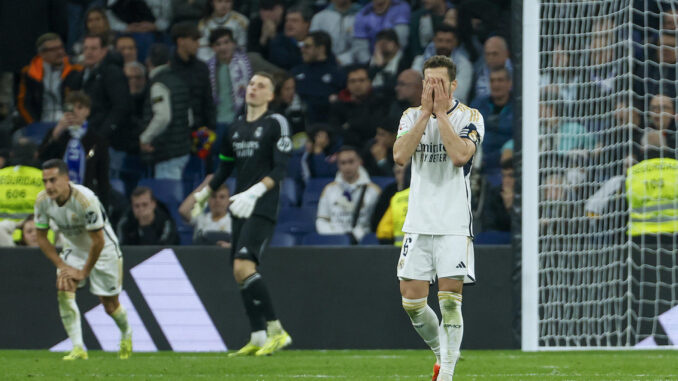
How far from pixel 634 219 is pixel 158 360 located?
410 cm

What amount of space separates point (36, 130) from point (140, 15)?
2117 mm

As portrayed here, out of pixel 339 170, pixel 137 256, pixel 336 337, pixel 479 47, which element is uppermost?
pixel 479 47

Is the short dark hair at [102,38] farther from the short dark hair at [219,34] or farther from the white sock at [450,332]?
the white sock at [450,332]

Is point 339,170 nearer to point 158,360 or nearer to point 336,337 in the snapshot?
point 336,337

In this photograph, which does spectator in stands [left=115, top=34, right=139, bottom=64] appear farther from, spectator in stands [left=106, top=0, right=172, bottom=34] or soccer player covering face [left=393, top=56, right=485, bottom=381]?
soccer player covering face [left=393, top=56, right=485, bottom=381]

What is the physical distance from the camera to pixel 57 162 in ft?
30.1

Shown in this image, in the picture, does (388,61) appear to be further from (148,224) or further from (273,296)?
(273,296)

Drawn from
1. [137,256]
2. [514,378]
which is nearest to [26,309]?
[137,256]

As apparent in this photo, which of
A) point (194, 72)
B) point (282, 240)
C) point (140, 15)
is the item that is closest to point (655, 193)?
point (282, 240)

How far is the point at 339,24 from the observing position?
13.8m

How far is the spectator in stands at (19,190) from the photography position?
11555 mm

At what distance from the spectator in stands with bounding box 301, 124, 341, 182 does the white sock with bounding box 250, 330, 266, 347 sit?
351 cm

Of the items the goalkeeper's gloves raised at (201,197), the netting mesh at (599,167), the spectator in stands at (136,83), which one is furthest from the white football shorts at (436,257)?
the spectator in stands at (136,83)

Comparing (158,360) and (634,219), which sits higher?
(634,219)
